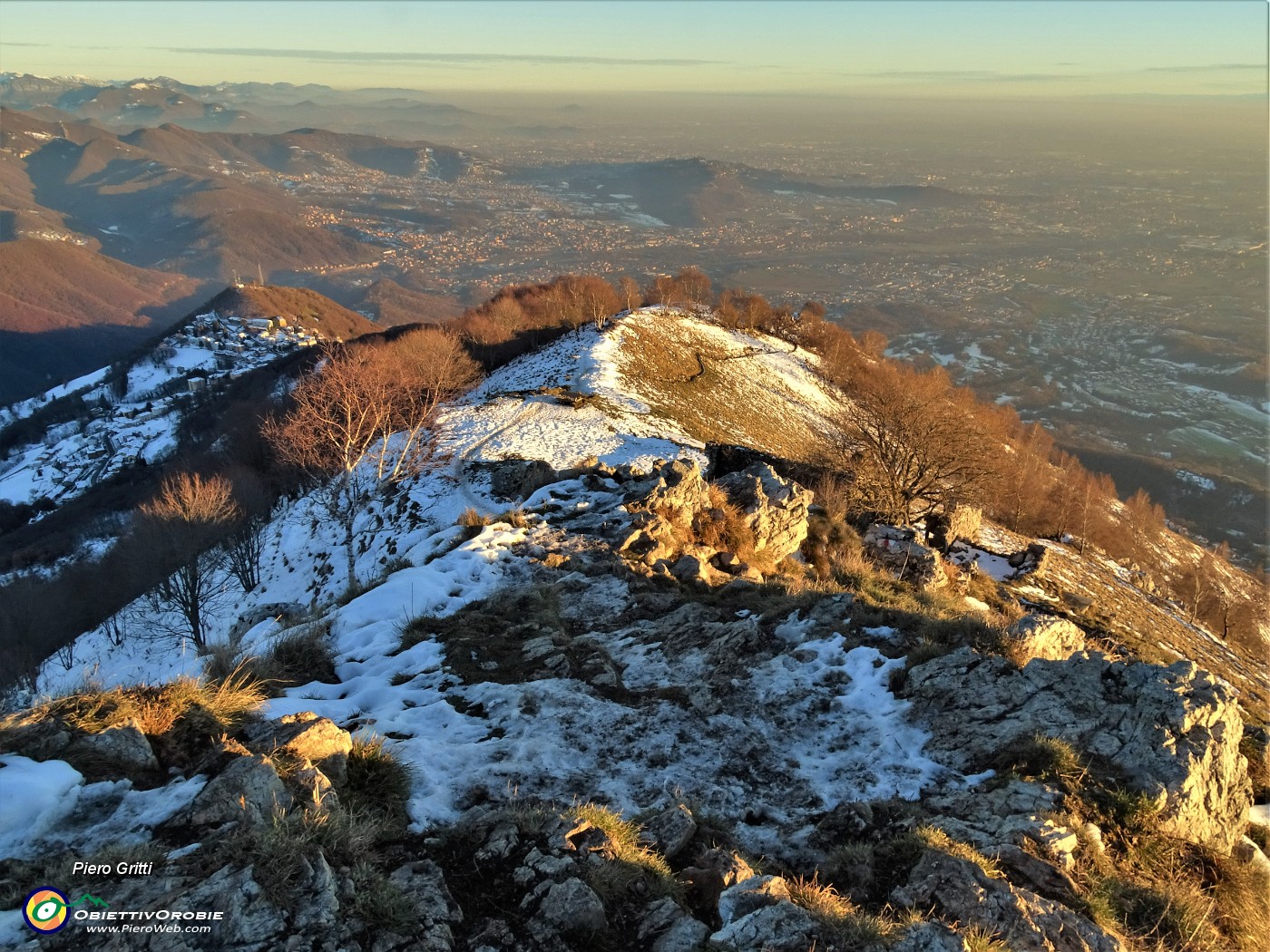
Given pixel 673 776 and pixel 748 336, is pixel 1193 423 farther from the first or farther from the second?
pixel 673 776

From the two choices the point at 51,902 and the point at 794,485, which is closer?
the point at 51,902

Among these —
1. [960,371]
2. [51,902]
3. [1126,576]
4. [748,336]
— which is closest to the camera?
[51,902]

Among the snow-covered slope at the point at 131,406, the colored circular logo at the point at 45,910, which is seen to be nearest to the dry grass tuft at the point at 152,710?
the colored circular logo at the point at 45,910

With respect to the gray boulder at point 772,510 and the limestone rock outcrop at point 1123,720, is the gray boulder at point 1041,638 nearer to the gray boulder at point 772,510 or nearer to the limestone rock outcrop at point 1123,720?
the limestone rock outcrop at point 1123,720

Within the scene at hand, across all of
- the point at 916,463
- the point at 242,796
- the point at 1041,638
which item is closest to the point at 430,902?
the point at 242,796

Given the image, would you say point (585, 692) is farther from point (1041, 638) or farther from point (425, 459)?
point (425, 459)

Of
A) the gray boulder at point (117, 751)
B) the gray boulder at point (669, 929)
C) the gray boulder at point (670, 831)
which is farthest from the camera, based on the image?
the gray boulder at point (670, 831)

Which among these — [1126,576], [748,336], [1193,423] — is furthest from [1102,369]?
[1126,576]
